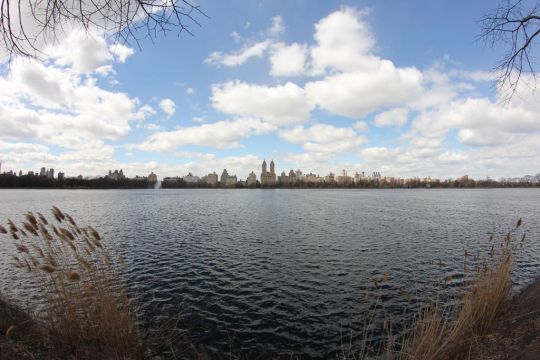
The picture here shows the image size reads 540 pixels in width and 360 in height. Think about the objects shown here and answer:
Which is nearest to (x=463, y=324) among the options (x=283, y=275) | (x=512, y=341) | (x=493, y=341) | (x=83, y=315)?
(x=493, y=341)

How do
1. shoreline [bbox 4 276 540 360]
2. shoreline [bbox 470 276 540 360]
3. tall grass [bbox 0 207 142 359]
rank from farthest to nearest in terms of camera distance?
tall grass [bbox 0 207 142 359], shoreline [bbox 470 276 540 360], shoreline [bbox 4 276 540 360]

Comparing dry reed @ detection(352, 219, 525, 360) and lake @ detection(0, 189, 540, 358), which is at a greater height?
dry reed @ detection(352, 219, 525, 360)

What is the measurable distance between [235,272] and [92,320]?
1107 centimetres

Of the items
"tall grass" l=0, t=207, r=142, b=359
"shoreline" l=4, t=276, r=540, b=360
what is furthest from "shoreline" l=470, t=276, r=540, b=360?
"tall grass" l=0, t=207, r=142, b=359

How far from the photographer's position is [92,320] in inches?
276

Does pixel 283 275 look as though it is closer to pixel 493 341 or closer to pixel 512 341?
pixel 493 341

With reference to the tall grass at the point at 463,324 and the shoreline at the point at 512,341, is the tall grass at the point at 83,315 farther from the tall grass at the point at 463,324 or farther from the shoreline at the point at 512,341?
the shoreline at the point at 512,341

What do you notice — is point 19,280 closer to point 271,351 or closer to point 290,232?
point 271,351

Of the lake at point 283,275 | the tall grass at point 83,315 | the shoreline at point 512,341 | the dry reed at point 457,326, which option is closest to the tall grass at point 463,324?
the dry reed at point 457,326

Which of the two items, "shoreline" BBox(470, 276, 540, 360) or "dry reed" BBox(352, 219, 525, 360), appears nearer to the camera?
"shoreline" BBox(470, 276, 540, 360)

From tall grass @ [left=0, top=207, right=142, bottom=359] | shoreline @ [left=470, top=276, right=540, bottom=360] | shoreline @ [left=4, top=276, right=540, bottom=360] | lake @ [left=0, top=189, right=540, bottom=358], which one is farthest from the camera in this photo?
lake @ [left=0, top=189, right=540, bottom=358]

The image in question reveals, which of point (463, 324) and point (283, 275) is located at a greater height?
point (463, 324)

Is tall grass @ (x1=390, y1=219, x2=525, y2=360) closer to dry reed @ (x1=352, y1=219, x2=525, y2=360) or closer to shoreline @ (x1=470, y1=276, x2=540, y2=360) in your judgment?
dry reed @ (x1=352, y1=219, x2=525, y2=360)

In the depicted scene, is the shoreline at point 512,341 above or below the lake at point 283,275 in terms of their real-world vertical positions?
above
